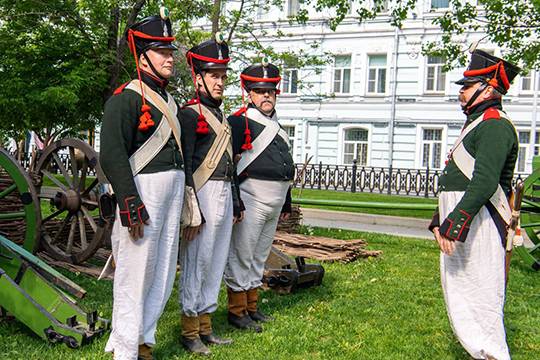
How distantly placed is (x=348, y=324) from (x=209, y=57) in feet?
8.10

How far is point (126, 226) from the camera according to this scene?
3.81 m

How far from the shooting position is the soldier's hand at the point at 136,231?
3808 millimetres

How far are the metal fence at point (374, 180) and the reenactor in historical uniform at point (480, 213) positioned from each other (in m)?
19.5

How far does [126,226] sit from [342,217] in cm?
972

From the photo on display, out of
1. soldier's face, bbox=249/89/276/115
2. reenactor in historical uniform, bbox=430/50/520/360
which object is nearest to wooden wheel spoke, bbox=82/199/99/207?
soldier's face, bbox=249/89/276/115

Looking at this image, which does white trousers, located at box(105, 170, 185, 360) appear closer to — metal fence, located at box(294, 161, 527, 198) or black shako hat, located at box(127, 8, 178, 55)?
black shako hat, located at box(127, 8, 178, 55)

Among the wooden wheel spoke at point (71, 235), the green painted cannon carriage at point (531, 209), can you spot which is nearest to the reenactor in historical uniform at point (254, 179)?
the wooden wheel spoke at point (71, 235)

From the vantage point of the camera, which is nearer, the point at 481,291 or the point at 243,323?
the point at 481,291

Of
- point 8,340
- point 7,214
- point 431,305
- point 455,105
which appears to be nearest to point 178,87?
point 7,214

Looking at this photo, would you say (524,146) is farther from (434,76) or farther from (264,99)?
(264,99)

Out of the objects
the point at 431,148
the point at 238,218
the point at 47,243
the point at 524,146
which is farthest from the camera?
the point at 431,148

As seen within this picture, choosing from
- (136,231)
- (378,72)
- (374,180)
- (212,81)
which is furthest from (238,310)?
(378,72)

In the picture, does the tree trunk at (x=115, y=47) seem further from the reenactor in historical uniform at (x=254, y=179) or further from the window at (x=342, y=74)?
the window at (x=342, y=74)

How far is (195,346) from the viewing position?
4520 millimetres
